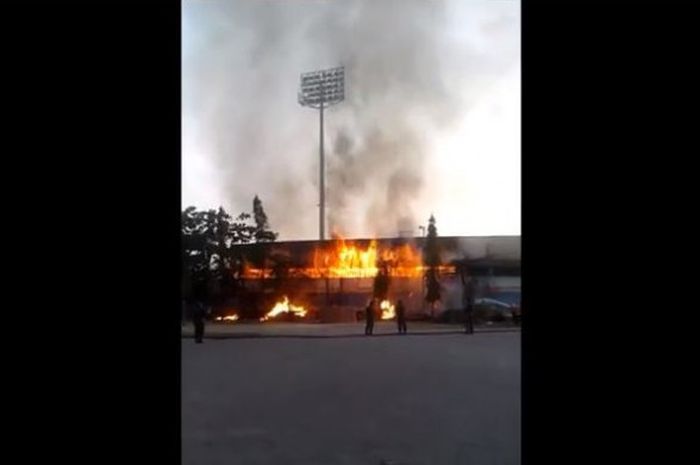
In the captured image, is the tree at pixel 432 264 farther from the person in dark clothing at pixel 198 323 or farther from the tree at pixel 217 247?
the person in dark clothing at pixel 198 323

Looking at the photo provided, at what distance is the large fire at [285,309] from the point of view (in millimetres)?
17594

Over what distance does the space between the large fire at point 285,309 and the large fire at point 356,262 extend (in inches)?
34.1

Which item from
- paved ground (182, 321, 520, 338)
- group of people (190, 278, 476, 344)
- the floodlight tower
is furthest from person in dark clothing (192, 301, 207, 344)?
the floodlight tower

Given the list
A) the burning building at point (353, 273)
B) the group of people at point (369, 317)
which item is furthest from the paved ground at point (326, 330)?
the burning building at point (353, 273)

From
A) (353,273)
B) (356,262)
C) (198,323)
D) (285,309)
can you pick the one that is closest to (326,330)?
(198,323)

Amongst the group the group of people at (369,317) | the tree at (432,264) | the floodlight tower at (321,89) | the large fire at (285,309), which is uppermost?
the floodlight tower at (321,89)

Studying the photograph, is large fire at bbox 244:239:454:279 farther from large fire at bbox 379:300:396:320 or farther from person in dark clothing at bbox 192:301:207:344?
person in dark clothing at bbox 192:301:207:344

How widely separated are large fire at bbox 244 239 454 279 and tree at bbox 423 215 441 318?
282 millimetres
